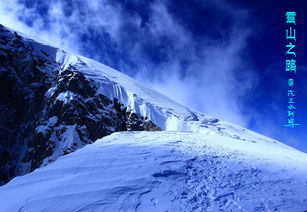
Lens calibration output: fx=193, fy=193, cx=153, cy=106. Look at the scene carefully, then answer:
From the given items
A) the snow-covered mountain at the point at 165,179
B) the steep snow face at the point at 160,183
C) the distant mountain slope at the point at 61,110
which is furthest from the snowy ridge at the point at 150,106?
the steep snow face at the point at 160,183

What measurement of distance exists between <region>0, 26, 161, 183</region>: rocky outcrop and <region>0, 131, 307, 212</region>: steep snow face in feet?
69.9

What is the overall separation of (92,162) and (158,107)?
2463 cm

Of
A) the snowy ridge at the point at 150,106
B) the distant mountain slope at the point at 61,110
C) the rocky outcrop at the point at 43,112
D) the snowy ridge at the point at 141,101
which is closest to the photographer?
the snowy ridge at the point at 150,106

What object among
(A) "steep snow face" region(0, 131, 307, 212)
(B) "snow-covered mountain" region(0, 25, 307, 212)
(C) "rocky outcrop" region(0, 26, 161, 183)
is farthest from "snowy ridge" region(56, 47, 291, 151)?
(A) "steep snow face" region(0, 131, 307, 212)

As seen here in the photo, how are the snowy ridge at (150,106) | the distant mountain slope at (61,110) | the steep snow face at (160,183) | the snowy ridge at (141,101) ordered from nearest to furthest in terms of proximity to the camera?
1. the steep snow face at (160,183)
2. the snowy ridge at (150,106)
3. the snowy ridge at (141,101)
4. the distant mountain slope at (61,110)

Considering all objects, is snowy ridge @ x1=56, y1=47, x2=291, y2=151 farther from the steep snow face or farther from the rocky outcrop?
the steep snow face

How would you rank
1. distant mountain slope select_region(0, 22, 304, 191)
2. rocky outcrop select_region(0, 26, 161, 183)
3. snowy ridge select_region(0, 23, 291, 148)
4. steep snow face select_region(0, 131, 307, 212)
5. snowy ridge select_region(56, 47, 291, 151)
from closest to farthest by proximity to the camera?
steep snow face select_region(0, 131, 307, 212)
snowy ridge select_region(56, 47, 291, 151)
snowy ridge select_region(0, 23, 291, 148)
distant mountain slope select_region(0, 22, 304, 191)
rocky outcrop select_region(0, 26, 161, 183)

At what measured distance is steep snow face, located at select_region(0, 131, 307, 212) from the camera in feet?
12.6

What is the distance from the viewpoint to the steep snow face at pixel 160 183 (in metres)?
3.83

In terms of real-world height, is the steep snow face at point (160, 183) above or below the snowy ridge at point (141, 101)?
below

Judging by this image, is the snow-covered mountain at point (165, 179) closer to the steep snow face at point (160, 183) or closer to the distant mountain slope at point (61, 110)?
the steep snow face at point (160, 183)

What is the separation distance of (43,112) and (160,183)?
1309 inches

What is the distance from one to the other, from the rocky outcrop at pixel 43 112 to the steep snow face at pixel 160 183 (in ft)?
69.9

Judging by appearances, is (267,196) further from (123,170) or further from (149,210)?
(123,170)
